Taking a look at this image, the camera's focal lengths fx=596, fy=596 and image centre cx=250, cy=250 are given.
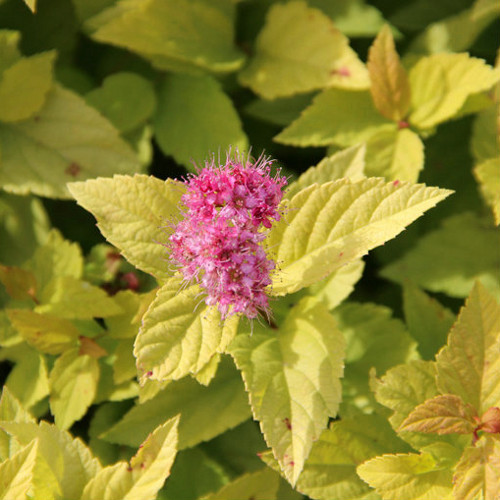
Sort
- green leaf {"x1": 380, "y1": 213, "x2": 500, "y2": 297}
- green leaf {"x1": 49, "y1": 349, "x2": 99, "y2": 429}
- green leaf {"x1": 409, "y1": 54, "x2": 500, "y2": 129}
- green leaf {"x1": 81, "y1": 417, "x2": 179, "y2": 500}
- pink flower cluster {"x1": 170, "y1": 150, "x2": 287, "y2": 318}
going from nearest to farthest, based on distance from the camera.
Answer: pink flower cluster {"x1": 170, "y1": 150, "x2": 287, "y2": 318} < green leaf {"x1": 81, "y1": 417, "x2": 179, "y2": 500} < green leaf {"x1": 49, "y1": 349, "x2": 99, "y2": 429} < green leaf {"x1": 409, "y1": 54, "x2": 500, "y2": 129} < green leaf {"x1": 380, "y1": 213, "x2": 500, "y2": 297}

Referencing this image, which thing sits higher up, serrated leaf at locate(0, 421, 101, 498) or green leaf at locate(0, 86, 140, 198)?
green leaf at locate(0, 86, 140, 198)

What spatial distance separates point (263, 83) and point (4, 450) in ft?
4.09

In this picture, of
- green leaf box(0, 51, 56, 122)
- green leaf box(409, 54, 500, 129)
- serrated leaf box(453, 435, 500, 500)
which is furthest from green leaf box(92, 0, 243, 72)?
serrated leaf box(453, 435, 500, 500)

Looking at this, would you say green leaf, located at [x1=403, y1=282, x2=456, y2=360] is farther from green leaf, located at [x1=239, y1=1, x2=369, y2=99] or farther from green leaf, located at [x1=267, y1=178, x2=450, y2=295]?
green leaf, located at [x1=239, y1=1, x2=369, y2=99]

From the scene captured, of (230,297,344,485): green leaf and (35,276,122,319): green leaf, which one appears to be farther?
(35,276,122,319): green leaf

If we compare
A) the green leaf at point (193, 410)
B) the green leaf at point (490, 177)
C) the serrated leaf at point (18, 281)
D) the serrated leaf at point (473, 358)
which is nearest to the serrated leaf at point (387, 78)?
the green leaf at point (490, 177)

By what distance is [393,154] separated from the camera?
1706mm

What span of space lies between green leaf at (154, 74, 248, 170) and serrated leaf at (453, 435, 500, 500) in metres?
1.04

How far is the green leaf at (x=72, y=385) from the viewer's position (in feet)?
4.81

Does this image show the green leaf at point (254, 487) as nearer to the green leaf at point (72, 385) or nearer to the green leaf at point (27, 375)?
the green leaf at point (72, 385)

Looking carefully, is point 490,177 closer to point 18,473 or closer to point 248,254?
point 248,254

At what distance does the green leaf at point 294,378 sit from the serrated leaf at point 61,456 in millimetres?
411

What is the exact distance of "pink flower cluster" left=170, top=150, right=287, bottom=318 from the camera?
111cm

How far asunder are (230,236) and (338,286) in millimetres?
540
